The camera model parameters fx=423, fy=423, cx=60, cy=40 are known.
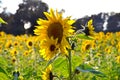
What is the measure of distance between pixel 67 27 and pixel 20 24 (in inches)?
1010

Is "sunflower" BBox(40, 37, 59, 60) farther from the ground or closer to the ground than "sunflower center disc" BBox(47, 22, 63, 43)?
closer to the ground

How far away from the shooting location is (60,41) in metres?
2.04

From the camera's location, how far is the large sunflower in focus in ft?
6.64

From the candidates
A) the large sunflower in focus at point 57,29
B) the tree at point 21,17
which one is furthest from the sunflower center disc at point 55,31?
the tree at point 21,17

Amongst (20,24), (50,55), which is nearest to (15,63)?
(50,55)

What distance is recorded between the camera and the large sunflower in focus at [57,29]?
6.64ft

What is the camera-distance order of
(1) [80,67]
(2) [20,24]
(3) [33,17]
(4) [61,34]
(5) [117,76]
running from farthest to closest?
(2) [20,24] < (3) [33,17] < (5) [117,76] < (4) [61,34] < (1) [80,67]

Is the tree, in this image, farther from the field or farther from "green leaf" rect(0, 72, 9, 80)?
"green leaf" rect(0, 72, 9, 80)

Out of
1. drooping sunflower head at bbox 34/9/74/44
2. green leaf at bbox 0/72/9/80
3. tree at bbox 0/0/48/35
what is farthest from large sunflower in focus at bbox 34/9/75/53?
tree at bbox 0/0/48/35

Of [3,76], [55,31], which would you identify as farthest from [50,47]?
[3,76]

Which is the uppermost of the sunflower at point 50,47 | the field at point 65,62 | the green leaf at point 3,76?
the sunflower at point 50,47

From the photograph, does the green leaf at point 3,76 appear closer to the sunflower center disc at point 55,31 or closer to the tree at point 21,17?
the sunflower center disc at point 55,31

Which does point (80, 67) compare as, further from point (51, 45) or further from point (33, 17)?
point (33, 17)

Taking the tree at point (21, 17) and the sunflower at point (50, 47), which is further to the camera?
the tree at point (21, 17)
